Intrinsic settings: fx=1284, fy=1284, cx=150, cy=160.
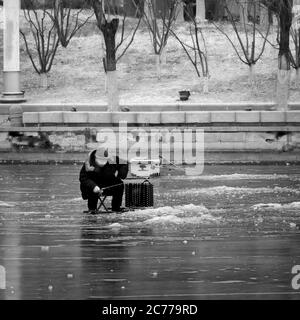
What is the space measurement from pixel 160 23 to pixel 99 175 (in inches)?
816

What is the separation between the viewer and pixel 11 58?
34.6m

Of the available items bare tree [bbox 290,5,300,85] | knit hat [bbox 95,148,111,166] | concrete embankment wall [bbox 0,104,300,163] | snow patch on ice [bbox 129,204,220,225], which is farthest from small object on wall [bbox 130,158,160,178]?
bare tree [bbox 290,5,300,85]

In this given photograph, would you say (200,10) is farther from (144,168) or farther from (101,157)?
(101,157)

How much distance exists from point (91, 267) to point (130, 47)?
25284 millimetres

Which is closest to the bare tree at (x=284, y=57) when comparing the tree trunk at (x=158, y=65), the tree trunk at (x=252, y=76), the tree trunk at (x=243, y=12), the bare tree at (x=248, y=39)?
the bare tree at (x=248, y=39)

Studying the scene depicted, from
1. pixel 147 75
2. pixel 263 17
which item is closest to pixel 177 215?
pixel 147 75

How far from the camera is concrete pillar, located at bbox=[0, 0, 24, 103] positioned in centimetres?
3456

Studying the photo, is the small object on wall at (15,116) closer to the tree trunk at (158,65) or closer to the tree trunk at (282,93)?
the tree trunk at (158,65)

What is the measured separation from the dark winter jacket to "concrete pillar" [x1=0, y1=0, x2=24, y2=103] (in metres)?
13.8

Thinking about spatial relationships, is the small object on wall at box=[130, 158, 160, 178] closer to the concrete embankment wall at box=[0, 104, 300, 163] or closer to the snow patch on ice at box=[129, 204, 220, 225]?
the concrete embankment wall at box=[0, 104, 300, 163]

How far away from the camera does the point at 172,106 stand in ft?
110

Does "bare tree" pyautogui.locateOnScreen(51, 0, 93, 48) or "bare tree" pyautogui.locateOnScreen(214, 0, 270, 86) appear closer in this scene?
"bare tree" pyautogui.locateOnScreen(214, 0, 270, 86)

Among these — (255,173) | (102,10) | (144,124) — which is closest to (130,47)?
(102,10)
